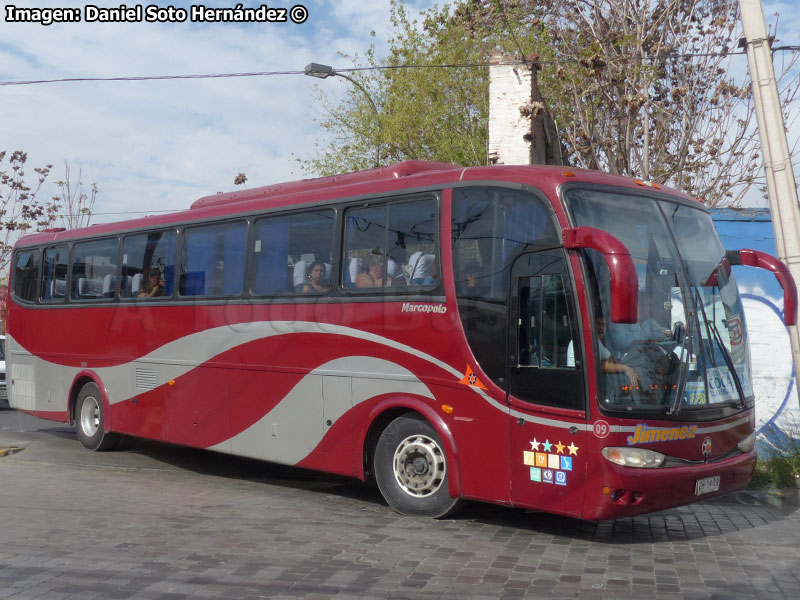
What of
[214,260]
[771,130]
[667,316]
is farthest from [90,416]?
[771,130]

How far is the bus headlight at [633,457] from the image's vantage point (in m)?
6.96

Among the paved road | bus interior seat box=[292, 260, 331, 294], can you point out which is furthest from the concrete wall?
the paved road

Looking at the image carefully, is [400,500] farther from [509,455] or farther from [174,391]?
[174,391]

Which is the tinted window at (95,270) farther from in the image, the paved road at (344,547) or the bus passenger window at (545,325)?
the bus passenger window at (545,325)

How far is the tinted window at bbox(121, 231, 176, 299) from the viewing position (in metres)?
11.8

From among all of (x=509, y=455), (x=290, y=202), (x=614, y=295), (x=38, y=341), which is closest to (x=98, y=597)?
(x=509, y=455)

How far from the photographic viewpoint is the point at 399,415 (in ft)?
28.9

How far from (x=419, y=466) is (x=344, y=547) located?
4.90 feet

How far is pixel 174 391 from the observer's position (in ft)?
38.4

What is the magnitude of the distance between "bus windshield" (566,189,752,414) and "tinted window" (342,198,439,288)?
1560mm

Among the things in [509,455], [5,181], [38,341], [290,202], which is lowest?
[509,455]

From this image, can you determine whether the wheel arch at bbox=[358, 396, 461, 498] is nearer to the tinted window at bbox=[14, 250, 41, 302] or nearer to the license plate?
the license plate

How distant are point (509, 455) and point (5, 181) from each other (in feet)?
96.9

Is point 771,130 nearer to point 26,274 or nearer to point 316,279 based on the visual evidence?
point 316,279
